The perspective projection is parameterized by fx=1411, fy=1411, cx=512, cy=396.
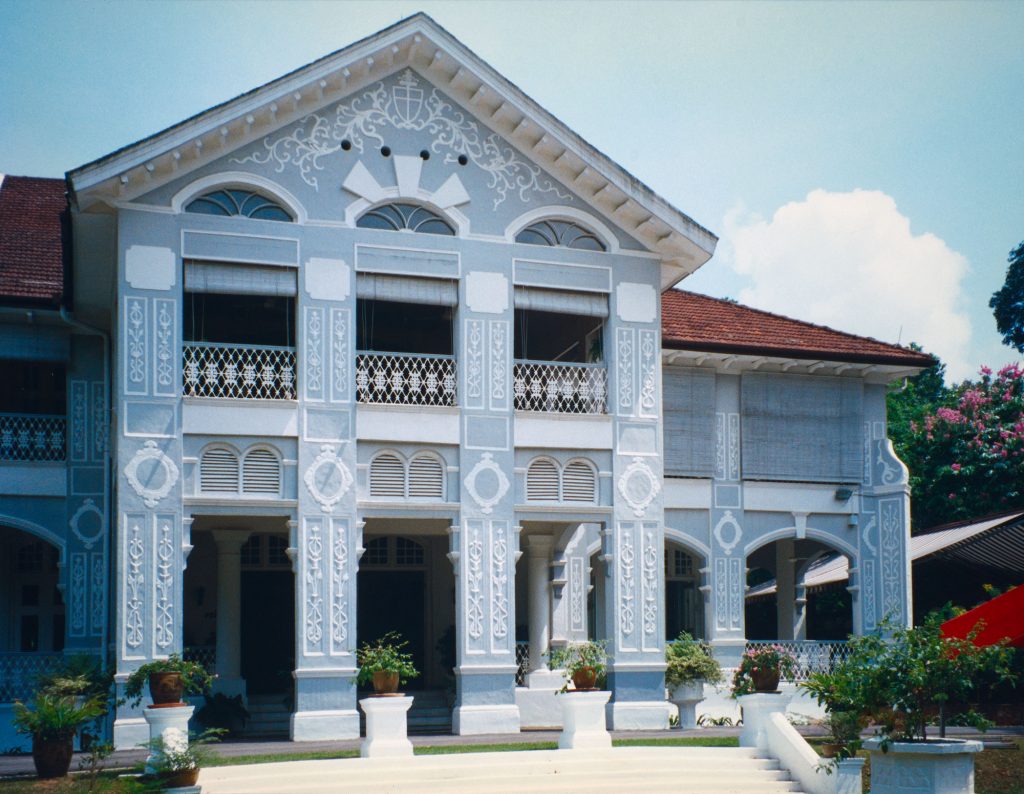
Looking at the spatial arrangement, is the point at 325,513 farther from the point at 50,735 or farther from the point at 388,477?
the point at 50,735

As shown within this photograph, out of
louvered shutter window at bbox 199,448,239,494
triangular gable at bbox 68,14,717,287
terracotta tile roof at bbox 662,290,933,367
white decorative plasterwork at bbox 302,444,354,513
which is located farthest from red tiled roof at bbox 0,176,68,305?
terracotta tile roof at bbox 662,290,933,367

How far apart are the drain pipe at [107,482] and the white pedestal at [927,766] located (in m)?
13.3

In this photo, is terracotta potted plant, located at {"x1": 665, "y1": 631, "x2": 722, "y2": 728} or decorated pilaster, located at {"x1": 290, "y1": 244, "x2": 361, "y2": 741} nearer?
decorated pilaster, located at {"x1": 290, "y1": 244, "x2": 361, "y2": 741}

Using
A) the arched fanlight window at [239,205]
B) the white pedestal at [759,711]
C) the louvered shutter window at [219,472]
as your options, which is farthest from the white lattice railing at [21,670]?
the white pedestal at [759,711]

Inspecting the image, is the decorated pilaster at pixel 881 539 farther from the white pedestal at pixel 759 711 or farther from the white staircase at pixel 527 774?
the white staircase at pixel 527 774

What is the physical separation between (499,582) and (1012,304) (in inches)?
953

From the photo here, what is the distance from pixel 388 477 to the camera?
71.9 feet

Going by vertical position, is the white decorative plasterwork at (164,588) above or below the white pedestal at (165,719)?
above

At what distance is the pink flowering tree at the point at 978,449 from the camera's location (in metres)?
36.0

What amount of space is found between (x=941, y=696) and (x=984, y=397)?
22.8m

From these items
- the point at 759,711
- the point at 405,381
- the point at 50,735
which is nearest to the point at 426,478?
the point at 405,381

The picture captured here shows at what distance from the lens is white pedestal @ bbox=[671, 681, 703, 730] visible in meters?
22.9

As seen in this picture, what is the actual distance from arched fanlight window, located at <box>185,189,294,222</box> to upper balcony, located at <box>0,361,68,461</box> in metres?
5.11

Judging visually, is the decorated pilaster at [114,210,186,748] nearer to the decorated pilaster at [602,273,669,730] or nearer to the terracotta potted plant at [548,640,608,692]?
the terracotta potted plant at [548,640,608,692]
